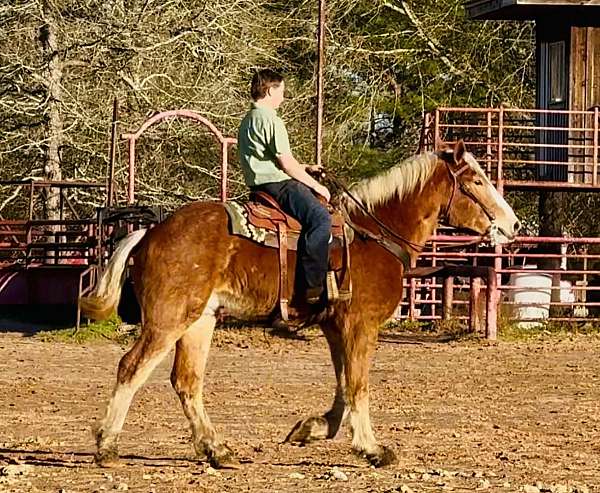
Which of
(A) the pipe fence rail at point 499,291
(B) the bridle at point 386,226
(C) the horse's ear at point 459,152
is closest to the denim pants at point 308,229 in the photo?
(B) the bridle at point 386,226

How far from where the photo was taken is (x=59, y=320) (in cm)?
2608

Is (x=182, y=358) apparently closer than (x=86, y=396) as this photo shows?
Yes

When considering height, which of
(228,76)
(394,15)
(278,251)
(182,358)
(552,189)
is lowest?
(182,358)

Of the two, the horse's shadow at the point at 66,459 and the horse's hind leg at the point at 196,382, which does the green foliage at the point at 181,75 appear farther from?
the horse's hind leg at the point at 196,382

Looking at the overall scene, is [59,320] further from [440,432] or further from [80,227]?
[440,432]

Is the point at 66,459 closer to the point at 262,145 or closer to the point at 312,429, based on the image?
the point at 312,429

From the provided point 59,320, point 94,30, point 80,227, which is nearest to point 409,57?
point 94,30

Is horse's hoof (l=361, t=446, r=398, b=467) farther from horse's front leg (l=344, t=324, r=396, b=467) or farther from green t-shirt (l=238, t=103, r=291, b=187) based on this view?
green t-shirt (l=238, t=103, r=291, b=187)

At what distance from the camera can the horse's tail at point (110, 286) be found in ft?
32.6

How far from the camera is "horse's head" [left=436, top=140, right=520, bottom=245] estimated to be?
34.7ft

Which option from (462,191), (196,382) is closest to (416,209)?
(462,191)

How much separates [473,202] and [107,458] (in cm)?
327

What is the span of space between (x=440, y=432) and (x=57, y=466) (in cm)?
345

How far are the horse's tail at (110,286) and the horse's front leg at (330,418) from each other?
1440mm
